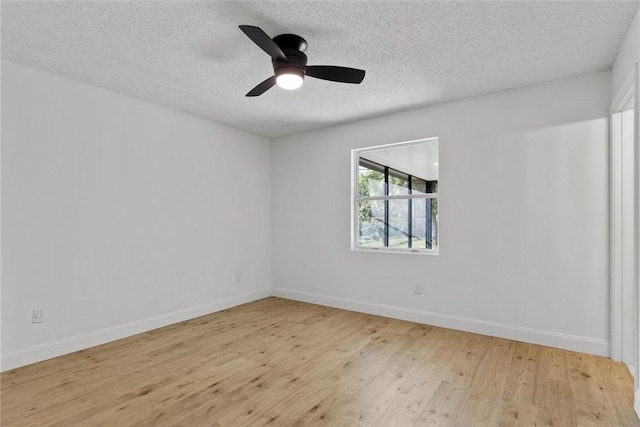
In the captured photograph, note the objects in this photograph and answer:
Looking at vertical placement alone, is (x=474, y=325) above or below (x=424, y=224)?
below

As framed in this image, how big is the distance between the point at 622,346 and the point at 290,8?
3.63 metres

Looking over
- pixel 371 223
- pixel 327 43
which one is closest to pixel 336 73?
pixel 327 43

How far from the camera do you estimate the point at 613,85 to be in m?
2.83

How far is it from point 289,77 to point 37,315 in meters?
2.89

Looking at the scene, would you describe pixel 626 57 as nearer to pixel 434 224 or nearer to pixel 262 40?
pixel 434 224

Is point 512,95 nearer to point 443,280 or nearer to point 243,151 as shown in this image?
point 443,280

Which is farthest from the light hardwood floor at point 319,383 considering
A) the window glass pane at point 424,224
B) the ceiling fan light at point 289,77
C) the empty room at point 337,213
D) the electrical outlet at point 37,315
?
the ceiling fan light at point 289,77

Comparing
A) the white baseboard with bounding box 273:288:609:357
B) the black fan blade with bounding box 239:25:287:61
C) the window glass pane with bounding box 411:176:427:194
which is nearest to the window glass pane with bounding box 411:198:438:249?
the window glass pane with bounding box 411:176:427:194

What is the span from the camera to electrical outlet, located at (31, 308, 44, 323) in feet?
9.35

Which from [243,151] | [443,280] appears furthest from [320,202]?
[443,280]

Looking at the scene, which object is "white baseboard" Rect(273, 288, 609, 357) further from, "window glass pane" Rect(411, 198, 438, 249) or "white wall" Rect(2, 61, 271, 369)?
"white wall" Rect(2, 61, 271, 369)

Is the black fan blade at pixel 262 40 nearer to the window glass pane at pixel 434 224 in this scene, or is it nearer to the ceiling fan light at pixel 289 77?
the ceiling fan light at pixel 289 77

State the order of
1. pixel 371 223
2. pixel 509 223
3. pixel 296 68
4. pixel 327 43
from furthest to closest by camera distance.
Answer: pixel 371 223
pixel 509 223
pixel 327 43
pixel 296 68

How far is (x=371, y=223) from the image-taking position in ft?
14.7
